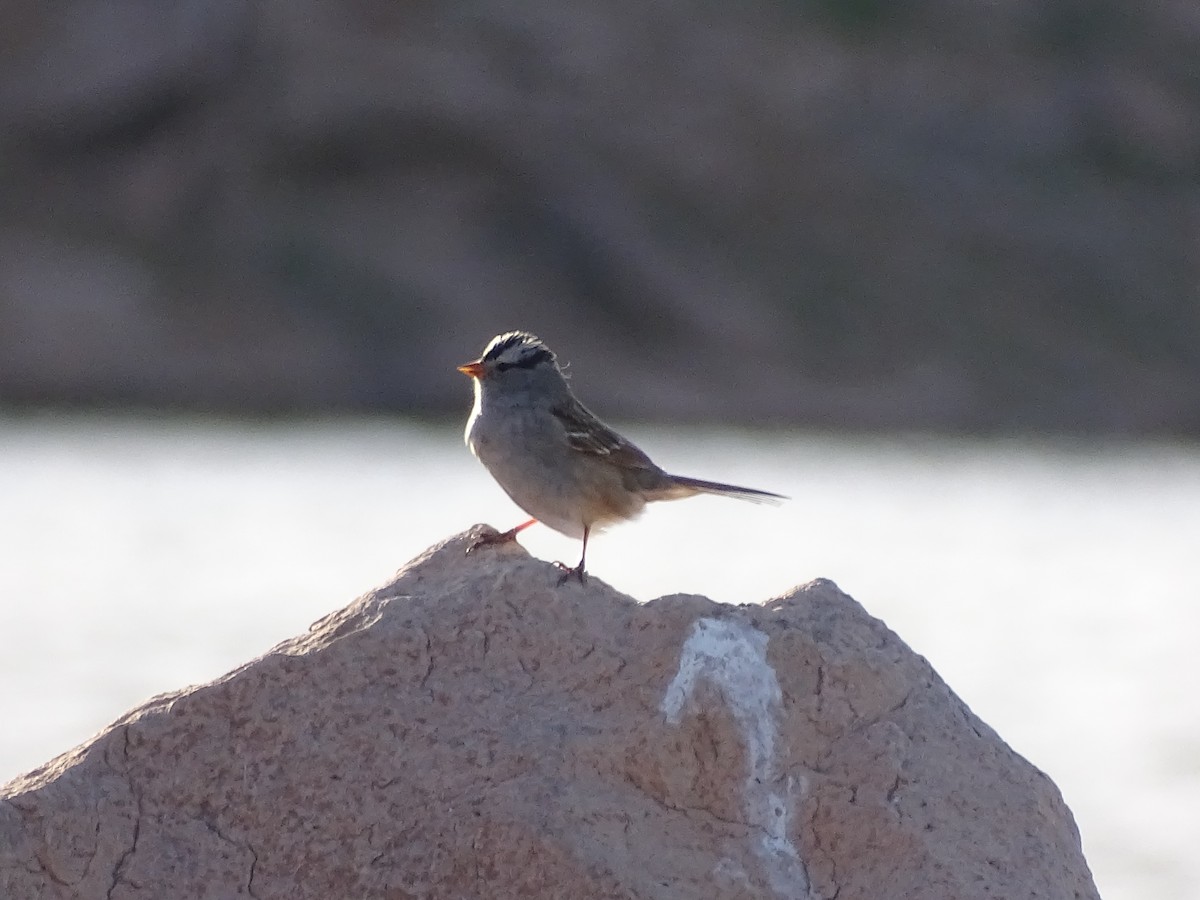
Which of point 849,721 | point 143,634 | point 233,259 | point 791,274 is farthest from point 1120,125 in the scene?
point 849,721

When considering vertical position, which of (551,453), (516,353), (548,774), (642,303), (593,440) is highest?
(642,303)

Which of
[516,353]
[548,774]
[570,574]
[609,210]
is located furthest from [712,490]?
[609,210]

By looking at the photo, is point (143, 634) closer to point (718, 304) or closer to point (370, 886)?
point (370, 886)

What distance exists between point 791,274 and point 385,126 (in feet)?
24.7

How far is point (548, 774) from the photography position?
6.35m

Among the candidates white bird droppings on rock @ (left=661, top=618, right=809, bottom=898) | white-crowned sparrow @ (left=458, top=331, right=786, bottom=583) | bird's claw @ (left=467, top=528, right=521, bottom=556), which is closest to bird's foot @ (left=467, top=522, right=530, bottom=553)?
bird's claw @ (left=467, top=528, right=521, bottom=556)

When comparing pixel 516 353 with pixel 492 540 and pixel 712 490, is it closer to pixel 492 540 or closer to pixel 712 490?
pixel 712 490

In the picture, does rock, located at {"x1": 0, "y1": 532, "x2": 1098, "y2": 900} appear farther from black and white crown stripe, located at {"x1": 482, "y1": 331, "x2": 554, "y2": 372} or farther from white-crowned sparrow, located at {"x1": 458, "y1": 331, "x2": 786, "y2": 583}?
black and white crown stripe, located at {"x1": 482, "y1": 331, "x2": 554, "y2": 372}

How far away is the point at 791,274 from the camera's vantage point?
42.4 meters

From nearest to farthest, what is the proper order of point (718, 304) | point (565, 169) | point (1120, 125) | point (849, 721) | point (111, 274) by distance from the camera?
point (849, 721) → point (111, 274) → point (718, 304) → point (565, 169) → point (1120, 125)

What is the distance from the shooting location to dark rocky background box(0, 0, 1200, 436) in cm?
3722

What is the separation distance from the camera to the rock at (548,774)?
6.23 m

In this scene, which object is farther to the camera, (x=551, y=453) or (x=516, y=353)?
(x=516, y=353)

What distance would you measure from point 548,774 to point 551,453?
237 centimetres
